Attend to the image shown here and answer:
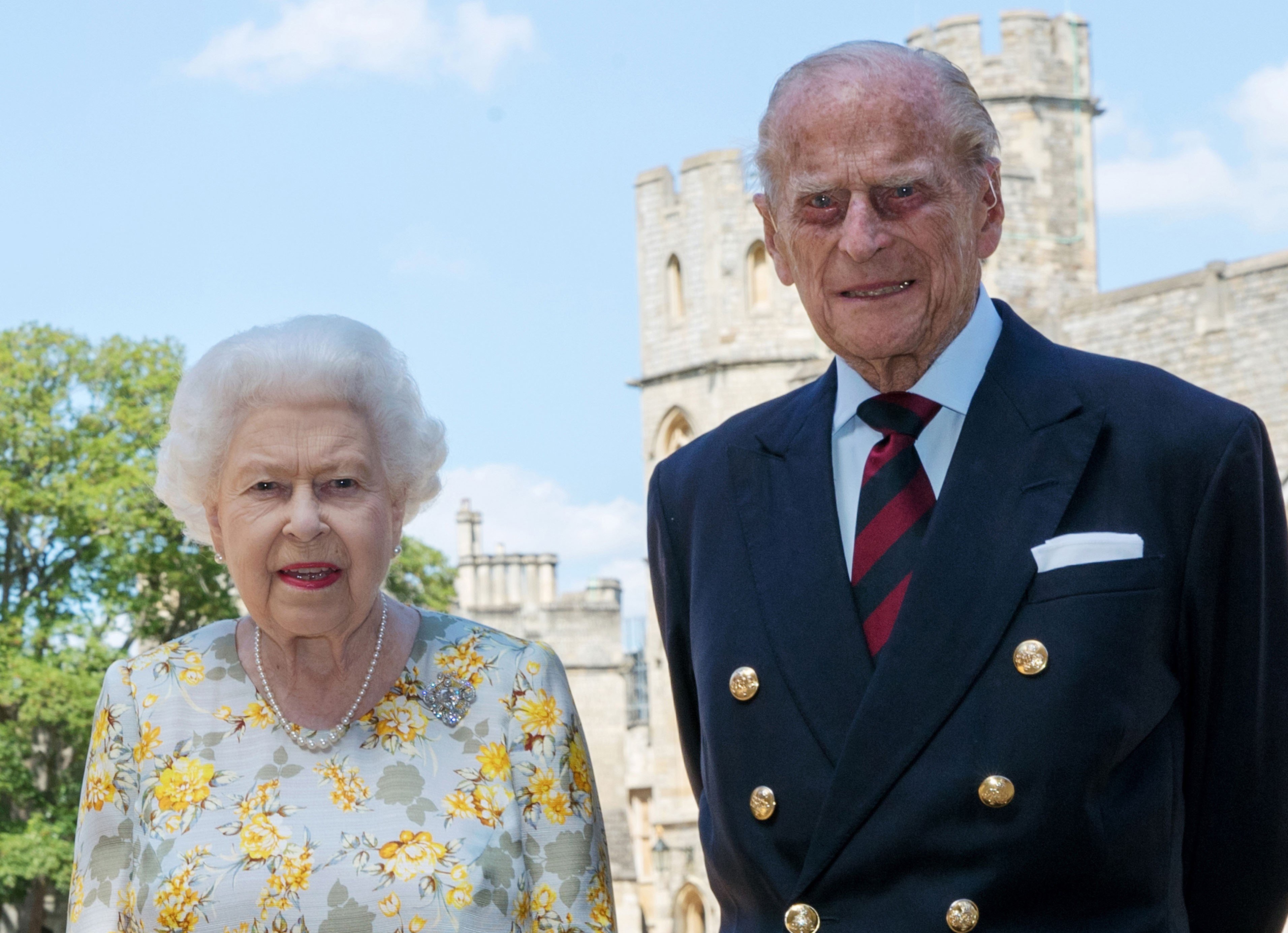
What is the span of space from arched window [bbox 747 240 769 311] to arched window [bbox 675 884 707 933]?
9.64 metres

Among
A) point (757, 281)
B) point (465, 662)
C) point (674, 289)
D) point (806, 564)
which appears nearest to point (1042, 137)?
point (757, 281)

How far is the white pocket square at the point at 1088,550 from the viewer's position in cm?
306

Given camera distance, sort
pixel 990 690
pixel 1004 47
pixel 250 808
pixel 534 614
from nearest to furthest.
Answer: pixel 990 690 < pixel 250 808 < pixel 1004 47 < pixel 534 614

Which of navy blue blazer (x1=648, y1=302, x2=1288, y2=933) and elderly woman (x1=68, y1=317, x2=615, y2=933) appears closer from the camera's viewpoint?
navy blue blazer (x1=648, y1=302, x2=1288, y2=933)

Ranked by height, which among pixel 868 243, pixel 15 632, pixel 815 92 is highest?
pixel 15 632

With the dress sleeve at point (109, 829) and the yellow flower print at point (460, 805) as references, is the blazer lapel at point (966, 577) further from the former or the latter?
the dress sleeve at point (109, 829)

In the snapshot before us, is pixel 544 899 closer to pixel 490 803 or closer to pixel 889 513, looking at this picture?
pixel 490 803

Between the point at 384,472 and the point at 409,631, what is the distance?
0.39 metres

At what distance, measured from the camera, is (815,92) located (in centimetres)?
323

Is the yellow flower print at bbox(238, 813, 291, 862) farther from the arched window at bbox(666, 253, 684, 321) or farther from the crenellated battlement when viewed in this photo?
the arched window at bbox(666, 253, 684, 321)

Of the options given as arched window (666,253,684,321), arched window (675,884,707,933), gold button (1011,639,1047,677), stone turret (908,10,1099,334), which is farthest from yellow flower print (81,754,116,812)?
arched window (666,253,684,321)

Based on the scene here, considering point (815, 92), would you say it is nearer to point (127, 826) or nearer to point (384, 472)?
point (384, 472)

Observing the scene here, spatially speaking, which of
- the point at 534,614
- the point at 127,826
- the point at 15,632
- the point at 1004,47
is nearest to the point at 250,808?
the point at 127,826

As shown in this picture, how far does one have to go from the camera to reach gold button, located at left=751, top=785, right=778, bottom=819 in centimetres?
312
